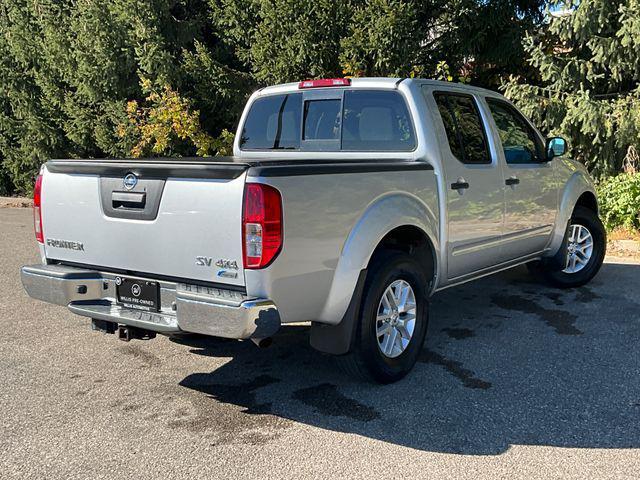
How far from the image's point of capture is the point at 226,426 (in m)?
3.65

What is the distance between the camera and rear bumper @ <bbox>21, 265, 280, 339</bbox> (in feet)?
10.9

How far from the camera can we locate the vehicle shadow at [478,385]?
3572 mm

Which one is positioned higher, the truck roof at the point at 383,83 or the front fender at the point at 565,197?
the truck roof at the point at 383,83

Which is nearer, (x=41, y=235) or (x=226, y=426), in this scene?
(x=226, y=426)

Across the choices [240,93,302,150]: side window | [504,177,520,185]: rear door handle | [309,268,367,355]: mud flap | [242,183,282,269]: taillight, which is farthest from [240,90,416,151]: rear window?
[242,183,282,269]: taillight

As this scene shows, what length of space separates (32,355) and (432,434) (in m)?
3.05

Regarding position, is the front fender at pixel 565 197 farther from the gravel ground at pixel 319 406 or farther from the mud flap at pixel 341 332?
the mud flap at pixel 341 332

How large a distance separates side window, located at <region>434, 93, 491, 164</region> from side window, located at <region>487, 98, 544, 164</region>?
318 mm

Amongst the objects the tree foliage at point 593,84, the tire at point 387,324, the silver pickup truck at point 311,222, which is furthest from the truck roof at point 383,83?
the tree foliage at point 593,84

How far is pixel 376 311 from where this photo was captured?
13.3 ft

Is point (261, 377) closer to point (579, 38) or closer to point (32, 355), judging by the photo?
Answer: point (32, 355)

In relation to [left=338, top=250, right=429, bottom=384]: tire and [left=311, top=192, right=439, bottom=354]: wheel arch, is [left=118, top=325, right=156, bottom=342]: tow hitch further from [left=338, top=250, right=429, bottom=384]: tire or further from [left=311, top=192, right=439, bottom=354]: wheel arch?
[left=338, top=250, right=429, bottom=384]: tire

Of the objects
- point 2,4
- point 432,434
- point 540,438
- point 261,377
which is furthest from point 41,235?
point 2,4

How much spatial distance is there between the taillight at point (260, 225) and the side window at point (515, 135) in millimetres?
2836
